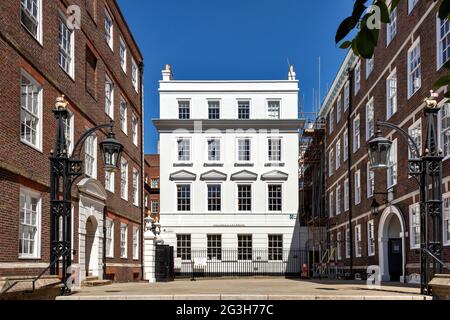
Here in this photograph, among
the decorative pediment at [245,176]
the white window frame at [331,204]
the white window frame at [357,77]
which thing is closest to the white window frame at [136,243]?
the decorative pediment at [245,176]

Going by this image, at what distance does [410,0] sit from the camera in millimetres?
22297

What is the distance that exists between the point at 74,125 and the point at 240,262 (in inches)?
902

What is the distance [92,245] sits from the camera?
69.6 ft

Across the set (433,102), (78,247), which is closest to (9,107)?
(78,247)

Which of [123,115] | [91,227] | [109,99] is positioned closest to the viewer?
[91,227]

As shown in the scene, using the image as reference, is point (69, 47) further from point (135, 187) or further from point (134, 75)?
point (135, 187)

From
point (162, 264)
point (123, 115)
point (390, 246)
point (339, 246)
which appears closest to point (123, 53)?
point (123, 115)

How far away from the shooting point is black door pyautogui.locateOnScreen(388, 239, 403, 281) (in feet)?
80.8

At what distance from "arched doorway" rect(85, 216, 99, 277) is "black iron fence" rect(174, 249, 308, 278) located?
688 inches

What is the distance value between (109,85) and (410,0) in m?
13.0

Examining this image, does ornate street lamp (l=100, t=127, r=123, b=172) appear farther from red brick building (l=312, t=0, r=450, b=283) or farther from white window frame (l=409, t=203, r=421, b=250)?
white window frame (l=409, t=203, r=421, b=250)
